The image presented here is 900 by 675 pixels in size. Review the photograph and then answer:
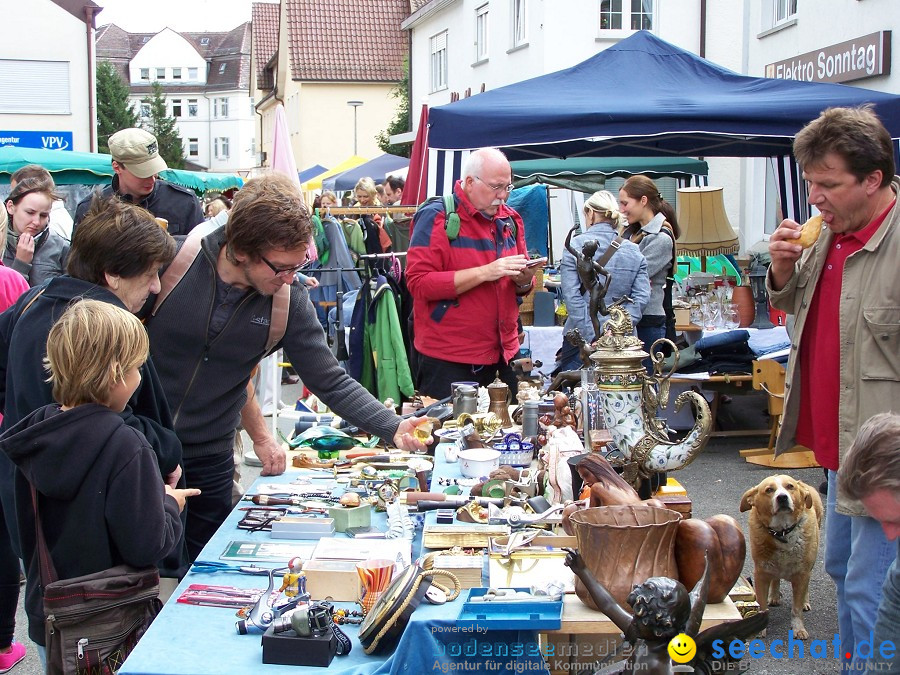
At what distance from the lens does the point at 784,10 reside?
12.6 m

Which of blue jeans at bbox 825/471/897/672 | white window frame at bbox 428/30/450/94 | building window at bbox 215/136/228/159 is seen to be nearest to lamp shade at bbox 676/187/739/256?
blue jeans at bbox 825/471/897/672

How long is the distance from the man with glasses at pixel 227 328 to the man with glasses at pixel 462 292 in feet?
4.88

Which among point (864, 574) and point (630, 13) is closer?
point (864, 574)

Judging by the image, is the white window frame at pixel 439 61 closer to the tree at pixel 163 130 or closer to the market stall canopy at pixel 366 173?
the market stall canopy at pixel 366 173

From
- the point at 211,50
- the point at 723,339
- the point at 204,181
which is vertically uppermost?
the point at 211,50

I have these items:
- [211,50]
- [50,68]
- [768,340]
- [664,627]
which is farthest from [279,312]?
[211,50]

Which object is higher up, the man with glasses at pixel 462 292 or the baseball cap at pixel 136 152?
the baseball cap at pixel 136 152

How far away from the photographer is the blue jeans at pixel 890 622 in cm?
190

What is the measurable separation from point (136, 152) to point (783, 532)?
10.6 ft

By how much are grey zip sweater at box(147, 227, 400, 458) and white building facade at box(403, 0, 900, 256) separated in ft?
13.8

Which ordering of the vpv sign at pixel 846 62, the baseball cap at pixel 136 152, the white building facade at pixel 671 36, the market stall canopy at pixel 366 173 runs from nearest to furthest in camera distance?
the baseball cap at pixel 136 152 → the vpv sign at pixel 846 62 → the white building facade at pixel 671 36 → the market stall canopy at pixel 366 173

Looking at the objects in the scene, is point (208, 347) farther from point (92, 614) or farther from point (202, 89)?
point (202, 89)

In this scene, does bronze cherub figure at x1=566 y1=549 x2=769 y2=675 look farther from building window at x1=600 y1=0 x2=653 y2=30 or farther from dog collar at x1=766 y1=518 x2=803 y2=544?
building window at x1=600 y1=0 x2=653 y2=30

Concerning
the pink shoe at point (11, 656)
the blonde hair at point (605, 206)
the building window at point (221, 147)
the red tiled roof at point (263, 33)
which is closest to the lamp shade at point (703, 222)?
the blonde hair at point (605, 206)
